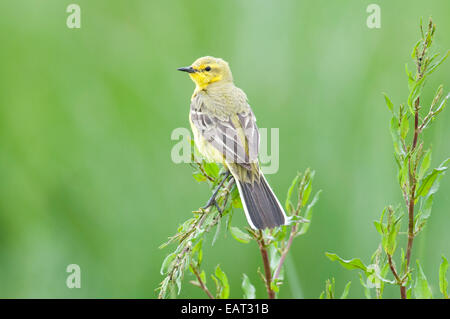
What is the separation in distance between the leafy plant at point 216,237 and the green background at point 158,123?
3.98 ft

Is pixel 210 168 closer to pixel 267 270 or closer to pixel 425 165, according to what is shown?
pixel 267 270

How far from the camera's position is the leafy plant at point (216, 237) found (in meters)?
1.44

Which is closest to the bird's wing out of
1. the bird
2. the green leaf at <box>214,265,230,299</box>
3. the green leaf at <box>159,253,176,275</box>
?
the bird

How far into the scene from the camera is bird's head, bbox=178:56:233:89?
3.19 meters

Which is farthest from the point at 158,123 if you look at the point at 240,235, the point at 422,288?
the point at 422,288

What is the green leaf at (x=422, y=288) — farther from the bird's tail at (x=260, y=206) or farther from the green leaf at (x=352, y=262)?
the bird's tail at (x=260, y=206)

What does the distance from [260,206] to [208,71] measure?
1510 millimetres

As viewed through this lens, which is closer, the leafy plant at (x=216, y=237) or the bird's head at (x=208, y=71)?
the leafy plant at (x=216, y=237)

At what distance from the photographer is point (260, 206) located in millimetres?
1899

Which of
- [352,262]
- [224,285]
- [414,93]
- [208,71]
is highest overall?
[208,71]

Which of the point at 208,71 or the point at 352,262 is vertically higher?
→ the point at 208,71

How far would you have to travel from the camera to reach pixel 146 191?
3.14m

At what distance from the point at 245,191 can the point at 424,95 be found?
1451 mm

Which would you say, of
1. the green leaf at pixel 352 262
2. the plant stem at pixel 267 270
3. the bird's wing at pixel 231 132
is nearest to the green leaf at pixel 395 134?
the green leaf at pixel 352 262
